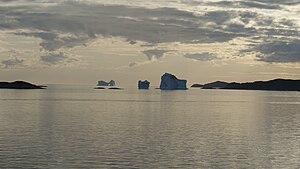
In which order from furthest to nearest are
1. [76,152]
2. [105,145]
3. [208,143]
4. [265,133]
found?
[265,133] → [208,143] → [105,145] → [76,152]

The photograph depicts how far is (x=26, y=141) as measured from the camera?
41.4 m

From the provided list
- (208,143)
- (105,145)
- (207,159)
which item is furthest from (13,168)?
(208,143)

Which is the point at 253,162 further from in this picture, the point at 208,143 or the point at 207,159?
the point at 208,143

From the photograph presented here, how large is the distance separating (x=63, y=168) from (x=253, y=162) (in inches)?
544

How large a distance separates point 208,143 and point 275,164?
10.1 meters

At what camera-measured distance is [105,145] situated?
39.8 m

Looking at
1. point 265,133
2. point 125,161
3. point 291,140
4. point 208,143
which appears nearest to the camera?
point 125,161

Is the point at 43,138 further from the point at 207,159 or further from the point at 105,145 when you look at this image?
the point at 207,159

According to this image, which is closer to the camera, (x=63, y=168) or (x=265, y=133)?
(x=63, y=168)

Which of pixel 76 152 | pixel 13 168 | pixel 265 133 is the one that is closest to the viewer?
pixel 13 168

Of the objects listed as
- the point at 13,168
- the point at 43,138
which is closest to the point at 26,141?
the point at 43,138

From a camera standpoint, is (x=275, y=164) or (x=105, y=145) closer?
(x=275, y=164)

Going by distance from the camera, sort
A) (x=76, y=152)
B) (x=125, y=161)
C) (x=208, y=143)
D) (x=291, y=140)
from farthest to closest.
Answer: (x=291, y=140), (x=208, y=143), (x=76, y=152), (x=125, y=161)

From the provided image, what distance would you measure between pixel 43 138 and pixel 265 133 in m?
25.9
